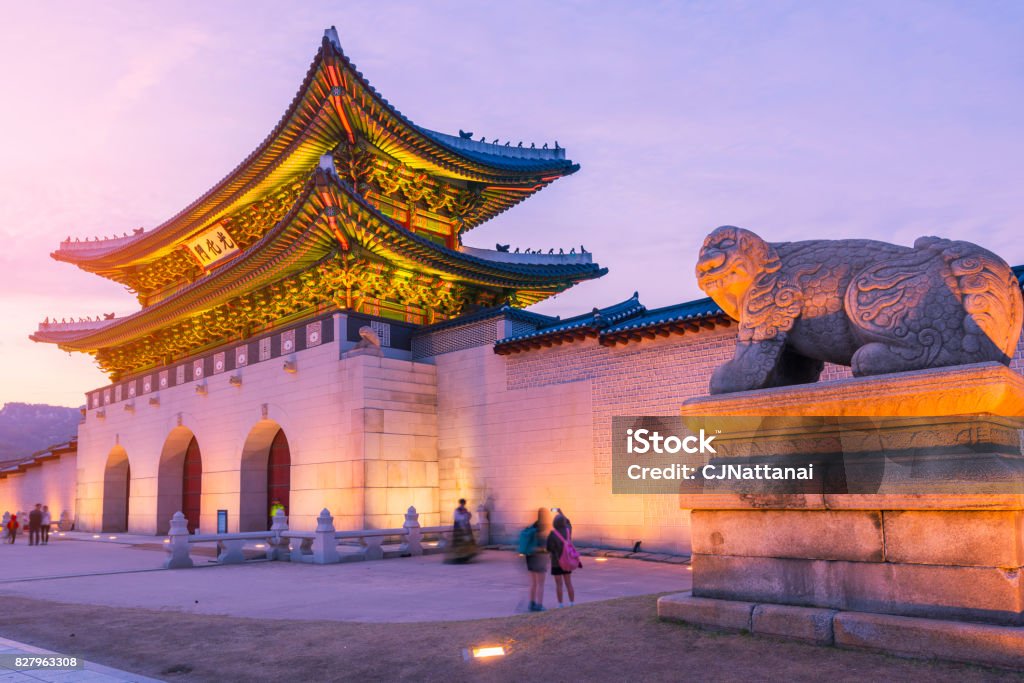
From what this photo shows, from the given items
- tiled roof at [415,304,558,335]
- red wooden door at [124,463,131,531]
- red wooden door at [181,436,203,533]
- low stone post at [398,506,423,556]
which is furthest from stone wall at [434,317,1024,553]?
red wooden door at [124,463,131,531]

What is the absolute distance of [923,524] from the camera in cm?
446

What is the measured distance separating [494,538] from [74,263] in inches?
866

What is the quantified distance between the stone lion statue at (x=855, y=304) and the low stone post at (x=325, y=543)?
1164 centimetres

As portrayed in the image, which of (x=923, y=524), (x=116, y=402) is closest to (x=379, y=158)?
(x=116, y=402)

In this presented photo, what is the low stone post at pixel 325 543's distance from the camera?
50.7 feet

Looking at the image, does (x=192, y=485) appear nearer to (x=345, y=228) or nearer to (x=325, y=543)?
(x=345, y=228)

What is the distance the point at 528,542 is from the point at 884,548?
4956mm

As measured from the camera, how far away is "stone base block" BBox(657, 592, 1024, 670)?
156 inches

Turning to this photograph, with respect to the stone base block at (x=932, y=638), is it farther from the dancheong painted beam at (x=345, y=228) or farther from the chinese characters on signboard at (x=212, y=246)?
the chinese characters on signboard at (x=212, y=246)

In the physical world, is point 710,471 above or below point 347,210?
below

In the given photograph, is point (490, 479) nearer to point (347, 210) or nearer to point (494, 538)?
point (494, 538)

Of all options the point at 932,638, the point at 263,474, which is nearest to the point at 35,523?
the point at 263,474

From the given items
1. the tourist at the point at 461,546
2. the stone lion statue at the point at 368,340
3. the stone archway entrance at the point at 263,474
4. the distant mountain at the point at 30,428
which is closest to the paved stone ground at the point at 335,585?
the tourist at the point at 461,546

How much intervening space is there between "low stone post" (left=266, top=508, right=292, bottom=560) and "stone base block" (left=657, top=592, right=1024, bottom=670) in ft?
43.5
